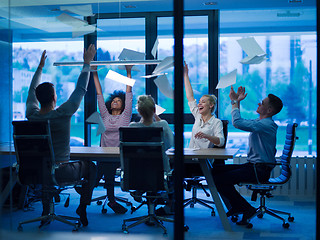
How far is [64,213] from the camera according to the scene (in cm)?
420

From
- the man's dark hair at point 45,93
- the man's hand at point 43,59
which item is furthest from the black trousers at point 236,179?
the man's hand at point 43,59

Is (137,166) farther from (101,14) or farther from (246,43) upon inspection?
(101,14)

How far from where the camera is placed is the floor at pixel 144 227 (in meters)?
3.77

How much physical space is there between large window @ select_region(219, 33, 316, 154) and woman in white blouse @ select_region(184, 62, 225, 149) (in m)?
0.85

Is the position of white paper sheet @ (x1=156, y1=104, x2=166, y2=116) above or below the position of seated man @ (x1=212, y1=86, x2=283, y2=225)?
above

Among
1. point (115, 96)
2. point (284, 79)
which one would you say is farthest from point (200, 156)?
point (284, 79)

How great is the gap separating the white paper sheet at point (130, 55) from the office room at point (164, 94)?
0.02 m

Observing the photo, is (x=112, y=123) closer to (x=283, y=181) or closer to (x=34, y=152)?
(x=34, y=152)

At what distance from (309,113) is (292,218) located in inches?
66.5

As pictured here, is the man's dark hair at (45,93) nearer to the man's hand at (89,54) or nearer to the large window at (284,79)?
the man's hand at (89,54)

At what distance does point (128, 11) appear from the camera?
236 inches

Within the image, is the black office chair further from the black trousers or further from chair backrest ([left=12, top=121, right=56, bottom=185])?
the black trousers

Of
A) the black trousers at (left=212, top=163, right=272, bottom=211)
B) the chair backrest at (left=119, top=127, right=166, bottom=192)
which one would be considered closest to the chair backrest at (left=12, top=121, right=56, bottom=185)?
the chair backrest at (left=119, top=127, right=166, bottom=192)

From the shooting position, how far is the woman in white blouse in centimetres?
496
